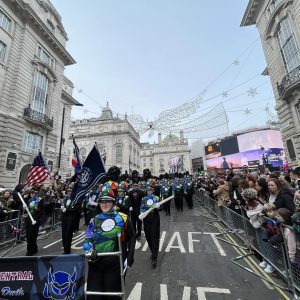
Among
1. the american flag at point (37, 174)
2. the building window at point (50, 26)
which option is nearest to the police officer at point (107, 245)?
the american flag at point (37, 174)

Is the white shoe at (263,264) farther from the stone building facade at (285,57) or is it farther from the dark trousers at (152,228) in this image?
the stone building facade at (285,57)

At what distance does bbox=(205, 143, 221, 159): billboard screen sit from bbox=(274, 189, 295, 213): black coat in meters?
59.1

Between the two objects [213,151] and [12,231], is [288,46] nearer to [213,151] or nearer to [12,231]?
[12,231]

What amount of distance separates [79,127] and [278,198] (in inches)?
2674

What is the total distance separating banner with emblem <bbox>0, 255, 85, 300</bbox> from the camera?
2441 millimetres

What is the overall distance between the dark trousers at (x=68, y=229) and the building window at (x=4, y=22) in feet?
64.4

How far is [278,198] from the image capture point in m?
4.88

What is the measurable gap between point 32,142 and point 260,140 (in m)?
52.7

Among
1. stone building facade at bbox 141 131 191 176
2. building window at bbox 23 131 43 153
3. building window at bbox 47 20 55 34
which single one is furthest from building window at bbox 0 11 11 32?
stone building facade at bbox 141 131 191 176

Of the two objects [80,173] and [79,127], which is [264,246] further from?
[79,127]

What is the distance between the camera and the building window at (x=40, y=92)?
20.8 meters

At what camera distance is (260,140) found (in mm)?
52656

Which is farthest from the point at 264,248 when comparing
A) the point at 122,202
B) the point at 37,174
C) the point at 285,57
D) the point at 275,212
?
the point at 285,57

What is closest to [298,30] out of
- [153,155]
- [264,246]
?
[264,246]
